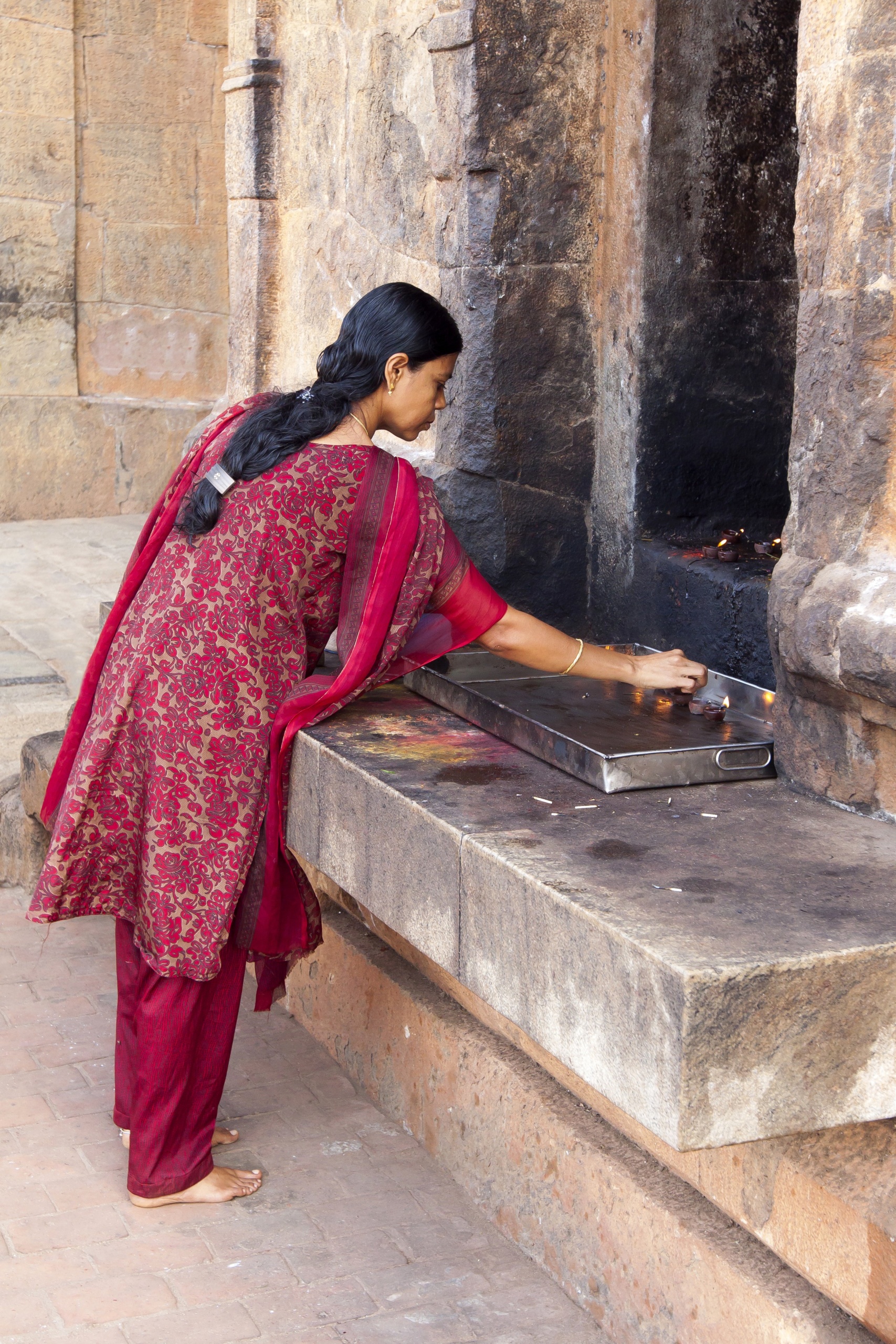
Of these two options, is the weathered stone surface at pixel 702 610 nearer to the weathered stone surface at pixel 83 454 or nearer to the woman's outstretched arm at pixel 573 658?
the woman's outstretched arm at pixel 573 658

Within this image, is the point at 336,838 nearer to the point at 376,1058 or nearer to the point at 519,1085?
the point at 519,1085

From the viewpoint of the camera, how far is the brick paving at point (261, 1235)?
269cm

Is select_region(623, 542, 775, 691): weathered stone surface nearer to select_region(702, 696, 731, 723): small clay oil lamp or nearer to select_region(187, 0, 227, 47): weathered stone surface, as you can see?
select_region(702, 696, 731, 723): small clay oil lamp

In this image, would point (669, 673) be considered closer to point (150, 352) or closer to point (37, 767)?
point (37, 767)

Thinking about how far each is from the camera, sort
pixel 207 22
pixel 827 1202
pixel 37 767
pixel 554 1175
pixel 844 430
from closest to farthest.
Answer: pixel 827 1202, pixel 844 430, pixel 554 1175, pixel 37 767, pixel 207 22

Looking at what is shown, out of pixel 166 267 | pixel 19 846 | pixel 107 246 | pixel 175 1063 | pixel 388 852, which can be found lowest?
pixel 19 846

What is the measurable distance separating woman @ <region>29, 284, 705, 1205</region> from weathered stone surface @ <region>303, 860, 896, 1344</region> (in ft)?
3.03

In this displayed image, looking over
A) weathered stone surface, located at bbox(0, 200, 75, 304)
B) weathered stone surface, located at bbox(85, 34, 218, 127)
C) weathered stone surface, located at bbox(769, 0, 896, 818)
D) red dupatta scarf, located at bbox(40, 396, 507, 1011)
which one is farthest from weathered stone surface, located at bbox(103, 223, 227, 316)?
weathered stone surface, located at bbox(769, 0, 896, 818)

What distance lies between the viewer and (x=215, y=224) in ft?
29.2

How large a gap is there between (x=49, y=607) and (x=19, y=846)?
1999mm

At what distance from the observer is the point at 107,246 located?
8.64m

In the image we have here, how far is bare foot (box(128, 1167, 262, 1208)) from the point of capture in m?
3.05

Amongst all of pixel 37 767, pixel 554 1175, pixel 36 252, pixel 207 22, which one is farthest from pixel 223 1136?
pixel 207 22

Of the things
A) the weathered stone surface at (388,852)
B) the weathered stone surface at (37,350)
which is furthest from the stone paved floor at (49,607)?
the weathered stone surface at (388,852)
